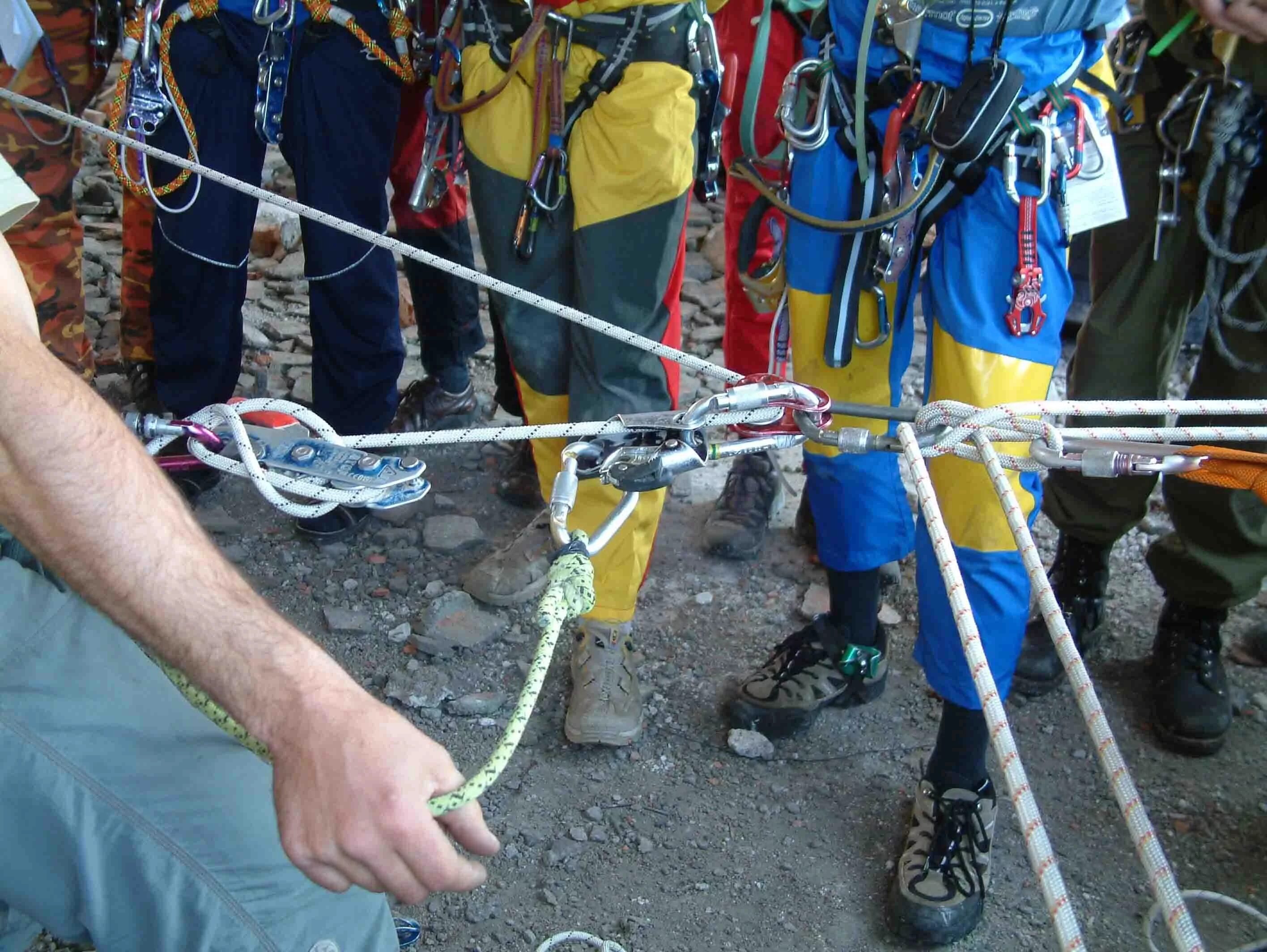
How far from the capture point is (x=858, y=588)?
233 centimetres

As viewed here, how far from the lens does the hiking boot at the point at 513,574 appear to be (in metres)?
2.70

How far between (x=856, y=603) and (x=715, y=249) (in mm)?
2625

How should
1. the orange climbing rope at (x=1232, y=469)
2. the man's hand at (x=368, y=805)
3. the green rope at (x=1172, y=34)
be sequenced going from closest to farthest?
the man's hand at (x=368, y=805) < the orange climbing rope at (x=1232, y=469) < the green rope at (x=1172, y=34)

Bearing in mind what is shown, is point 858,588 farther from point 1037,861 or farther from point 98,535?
point 98,535

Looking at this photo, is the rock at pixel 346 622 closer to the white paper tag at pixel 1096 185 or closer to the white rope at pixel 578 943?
the white rope at pixel 578 943

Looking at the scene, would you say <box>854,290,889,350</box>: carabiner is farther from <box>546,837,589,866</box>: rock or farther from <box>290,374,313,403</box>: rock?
<box>290,374,313,403</box>: rock

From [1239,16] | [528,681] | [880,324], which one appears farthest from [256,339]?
[528,681]

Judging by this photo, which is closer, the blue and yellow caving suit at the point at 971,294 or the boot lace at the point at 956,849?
the blue and yellow caving suit at the point at 971,294

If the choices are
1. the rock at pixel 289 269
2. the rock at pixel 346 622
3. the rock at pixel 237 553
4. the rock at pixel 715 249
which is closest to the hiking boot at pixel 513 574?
the rock at pixel 346 622

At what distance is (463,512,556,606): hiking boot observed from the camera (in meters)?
2.70

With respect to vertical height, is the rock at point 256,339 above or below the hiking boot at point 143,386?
below

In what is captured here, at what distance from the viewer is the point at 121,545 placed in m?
Result: 1.04

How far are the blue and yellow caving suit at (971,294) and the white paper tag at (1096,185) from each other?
0.12 ft

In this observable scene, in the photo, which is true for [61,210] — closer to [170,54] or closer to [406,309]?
[170,54]
